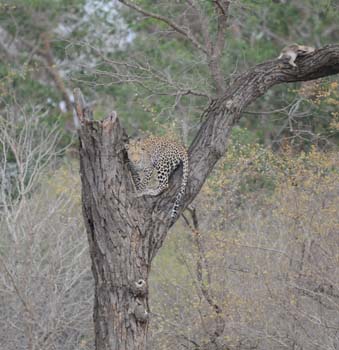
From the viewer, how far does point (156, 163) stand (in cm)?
760

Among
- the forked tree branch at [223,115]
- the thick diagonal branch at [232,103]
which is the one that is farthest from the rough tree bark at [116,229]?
the thick diagonal branch at [232,103]

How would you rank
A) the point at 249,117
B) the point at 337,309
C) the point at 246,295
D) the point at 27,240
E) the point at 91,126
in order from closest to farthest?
the point at 91,126 → the point at 337,309 → the point at 246,295 → the point at 27,240 → the point at 249,117

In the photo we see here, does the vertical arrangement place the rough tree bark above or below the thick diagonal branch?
below

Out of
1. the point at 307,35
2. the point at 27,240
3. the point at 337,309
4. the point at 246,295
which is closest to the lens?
the point at 337,309

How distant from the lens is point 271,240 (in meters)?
10.6

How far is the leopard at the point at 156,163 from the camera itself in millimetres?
7070

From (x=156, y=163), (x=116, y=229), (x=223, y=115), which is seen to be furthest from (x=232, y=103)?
(x=116, y=229)

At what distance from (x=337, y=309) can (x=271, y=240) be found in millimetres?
1467

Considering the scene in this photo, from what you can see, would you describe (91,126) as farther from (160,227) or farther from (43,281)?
(43,281)

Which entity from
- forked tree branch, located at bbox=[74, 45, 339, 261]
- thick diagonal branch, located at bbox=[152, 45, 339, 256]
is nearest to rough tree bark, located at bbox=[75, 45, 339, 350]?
forked tree branch, located at bbox=[74, 45, 339, 261]

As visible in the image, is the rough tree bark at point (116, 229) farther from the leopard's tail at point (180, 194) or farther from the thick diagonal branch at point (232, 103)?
the thick diagonal branch at point (232, 103)

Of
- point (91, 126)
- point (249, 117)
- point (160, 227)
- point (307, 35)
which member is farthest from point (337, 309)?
point (307, 35)

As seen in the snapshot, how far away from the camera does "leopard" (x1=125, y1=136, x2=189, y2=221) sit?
7.07 meters

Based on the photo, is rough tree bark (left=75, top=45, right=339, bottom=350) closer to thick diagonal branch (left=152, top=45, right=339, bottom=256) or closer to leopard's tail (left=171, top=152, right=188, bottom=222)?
leopard's tail (left=171, top=152, right=188, bottom=222)
